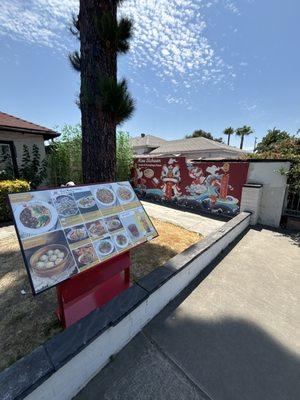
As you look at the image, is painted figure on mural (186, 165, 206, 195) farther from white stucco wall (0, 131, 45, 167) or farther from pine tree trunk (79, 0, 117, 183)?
white stucco wall (0, 131, 45, 167)

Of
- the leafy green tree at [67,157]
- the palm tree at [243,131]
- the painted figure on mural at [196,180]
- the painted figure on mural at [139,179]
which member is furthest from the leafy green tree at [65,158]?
the palm tree at [243,131]

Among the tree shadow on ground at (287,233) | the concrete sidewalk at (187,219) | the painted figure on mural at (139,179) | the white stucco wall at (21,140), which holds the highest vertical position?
the white stucco wall at (21,140)

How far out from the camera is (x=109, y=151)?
13.1ft

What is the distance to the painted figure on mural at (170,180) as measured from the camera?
8039 millimetres

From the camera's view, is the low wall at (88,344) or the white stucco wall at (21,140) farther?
the white stucco wall at (21,140)

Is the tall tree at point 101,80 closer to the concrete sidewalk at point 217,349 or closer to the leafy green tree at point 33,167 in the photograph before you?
the concrete sidewalk at point 217,349

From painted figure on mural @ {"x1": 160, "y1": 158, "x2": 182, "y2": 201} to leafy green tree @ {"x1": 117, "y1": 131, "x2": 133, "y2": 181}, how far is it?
6.45 ft

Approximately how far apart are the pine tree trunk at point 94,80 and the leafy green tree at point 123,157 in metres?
5.49

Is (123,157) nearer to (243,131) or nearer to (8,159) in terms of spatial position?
(8,159)

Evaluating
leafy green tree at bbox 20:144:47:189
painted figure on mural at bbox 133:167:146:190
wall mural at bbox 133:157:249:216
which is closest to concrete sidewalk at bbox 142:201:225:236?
wall mural at bbox 133:157:249:216

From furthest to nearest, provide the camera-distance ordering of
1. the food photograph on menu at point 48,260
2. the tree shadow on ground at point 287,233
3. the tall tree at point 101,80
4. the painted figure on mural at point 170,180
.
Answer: the painted figure on mural at point 170,180 < the tree shadow on ground at point 287,233 < the tall tree at point 101,80 < the food photograph on menu at point 48,260

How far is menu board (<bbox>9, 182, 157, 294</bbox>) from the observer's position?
1.68 m

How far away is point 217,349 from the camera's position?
203cm

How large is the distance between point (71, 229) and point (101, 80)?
2.58 metres
